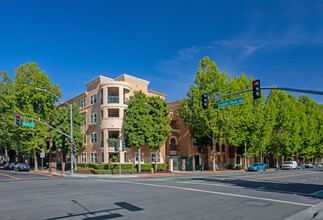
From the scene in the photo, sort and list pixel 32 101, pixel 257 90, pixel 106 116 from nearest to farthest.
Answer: pixel 257 90 < pixel 106 116 < pixel 32 101

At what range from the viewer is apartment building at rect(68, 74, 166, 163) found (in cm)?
3991

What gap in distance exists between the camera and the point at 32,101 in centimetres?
4484

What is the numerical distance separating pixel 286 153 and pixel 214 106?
2889 centimetres

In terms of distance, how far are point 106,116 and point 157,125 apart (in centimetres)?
841

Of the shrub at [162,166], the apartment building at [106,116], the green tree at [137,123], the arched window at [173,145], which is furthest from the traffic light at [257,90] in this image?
the arched window at [173,145]

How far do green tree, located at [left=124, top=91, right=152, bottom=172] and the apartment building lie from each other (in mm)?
2378

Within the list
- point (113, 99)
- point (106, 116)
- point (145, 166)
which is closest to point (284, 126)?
point (145, 166)

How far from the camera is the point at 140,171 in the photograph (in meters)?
38.0

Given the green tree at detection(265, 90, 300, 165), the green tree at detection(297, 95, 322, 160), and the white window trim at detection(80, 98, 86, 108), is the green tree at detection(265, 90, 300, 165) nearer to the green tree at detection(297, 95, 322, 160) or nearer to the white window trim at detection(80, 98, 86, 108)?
the green tree at detection(297, 95, 322, 160)

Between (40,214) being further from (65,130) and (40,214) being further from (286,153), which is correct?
(286,153)

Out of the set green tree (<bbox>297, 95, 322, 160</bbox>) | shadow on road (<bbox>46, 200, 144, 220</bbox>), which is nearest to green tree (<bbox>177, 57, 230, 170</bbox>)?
shadow on road (<bbox>46, 200, 144, 220</bbox>)

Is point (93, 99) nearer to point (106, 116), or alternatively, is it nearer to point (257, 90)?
point (106, 116)

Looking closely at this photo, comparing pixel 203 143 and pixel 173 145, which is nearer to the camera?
pixel 203 143

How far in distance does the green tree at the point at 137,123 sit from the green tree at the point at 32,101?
15.5 meters
